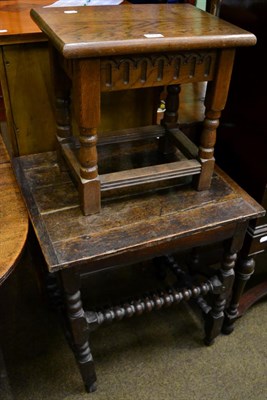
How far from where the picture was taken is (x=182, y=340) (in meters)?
1.40

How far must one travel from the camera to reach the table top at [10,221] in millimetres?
797

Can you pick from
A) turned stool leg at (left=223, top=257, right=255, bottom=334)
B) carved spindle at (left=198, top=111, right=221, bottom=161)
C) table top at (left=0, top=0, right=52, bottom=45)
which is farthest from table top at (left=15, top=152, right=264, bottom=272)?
table top at (left=0, top=0, right=52, bottom=45)

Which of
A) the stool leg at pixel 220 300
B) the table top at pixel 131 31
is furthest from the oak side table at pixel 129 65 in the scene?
the stool leg at pixel 220 300

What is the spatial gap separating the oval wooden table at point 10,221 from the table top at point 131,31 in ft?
1.24

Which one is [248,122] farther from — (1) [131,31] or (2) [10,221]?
(2) [10,221]

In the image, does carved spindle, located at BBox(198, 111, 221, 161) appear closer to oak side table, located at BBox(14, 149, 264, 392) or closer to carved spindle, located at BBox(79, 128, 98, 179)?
oak side table, located at BBox(14, 149, 264, 392)

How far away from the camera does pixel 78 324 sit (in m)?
1.03

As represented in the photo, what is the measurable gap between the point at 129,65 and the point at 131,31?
8 centimetres

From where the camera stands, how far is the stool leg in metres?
1.15

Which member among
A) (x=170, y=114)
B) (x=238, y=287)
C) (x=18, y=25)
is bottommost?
(x=238, y=287)

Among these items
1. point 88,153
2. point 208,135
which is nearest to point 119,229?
point 88,153

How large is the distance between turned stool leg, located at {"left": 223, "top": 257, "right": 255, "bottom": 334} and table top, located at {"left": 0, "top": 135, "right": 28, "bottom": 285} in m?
0.68

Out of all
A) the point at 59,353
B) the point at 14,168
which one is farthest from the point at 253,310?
the point at 14,168

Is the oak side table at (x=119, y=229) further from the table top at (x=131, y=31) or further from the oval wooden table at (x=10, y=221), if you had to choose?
the table top at (x=131, y=31)
